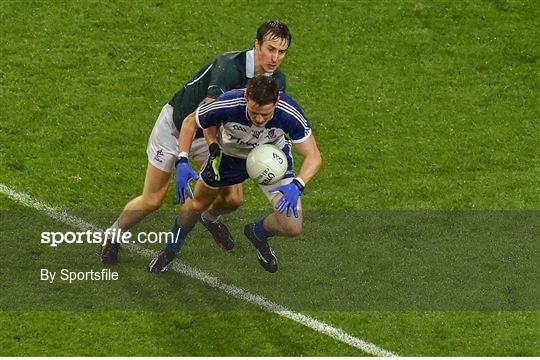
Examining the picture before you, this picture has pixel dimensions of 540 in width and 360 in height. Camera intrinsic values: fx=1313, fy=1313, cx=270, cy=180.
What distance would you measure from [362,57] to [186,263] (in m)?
5.29

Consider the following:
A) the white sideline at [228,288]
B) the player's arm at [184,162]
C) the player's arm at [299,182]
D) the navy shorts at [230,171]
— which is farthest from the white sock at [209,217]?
the player's arm at [299,182]

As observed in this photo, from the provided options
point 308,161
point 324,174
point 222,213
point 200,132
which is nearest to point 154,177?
point 200,132

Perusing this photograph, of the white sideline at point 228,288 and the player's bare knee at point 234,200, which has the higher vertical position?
the player's bare knee at point 234,200

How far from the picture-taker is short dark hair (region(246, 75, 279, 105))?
41.1ft

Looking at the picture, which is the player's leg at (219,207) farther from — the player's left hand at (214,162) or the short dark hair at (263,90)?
the short dark hair at (263,90)

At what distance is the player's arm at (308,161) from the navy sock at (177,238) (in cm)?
185

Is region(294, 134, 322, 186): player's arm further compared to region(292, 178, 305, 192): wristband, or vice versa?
region(294, 134, 322, 186): player's arm

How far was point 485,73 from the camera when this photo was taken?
18625 millimetres

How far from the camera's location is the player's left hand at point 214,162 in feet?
44.1

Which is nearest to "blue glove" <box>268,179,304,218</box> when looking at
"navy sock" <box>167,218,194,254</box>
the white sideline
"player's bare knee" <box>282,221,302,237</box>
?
"player's bare knee" <box>282,221,302,237</box>

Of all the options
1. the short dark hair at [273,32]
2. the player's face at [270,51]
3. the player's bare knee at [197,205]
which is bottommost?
the player's bare knee at [197,205]

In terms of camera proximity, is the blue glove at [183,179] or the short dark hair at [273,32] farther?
the short dark hair at [273,32]

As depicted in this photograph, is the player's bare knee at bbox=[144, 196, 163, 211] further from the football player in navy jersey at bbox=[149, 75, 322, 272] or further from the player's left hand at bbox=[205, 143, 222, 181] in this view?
the player's left hand at bbox=[205, 143, 222, 181]

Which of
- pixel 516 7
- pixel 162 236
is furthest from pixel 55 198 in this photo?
pixel 516 7
